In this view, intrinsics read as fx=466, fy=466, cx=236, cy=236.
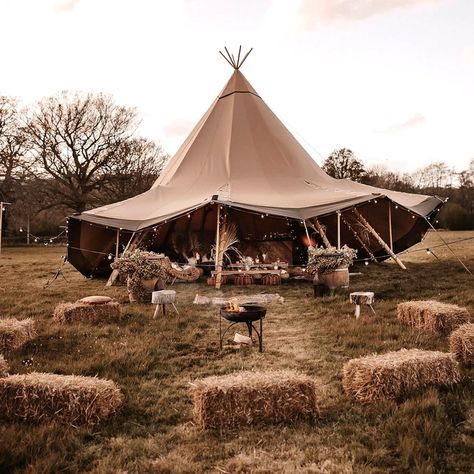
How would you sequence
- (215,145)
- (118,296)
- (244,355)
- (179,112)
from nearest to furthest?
(244,355), (118,296), (215,145), (179,112)

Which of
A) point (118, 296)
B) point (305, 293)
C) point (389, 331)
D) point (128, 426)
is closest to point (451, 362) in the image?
point (389, 331)

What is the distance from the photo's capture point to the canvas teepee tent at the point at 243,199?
11.1 meters

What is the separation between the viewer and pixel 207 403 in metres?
3.13

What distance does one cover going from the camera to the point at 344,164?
31.5 metres

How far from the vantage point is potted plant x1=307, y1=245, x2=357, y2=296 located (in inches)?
330

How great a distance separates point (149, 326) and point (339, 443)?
3613mm

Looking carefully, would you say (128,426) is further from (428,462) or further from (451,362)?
(451,362)

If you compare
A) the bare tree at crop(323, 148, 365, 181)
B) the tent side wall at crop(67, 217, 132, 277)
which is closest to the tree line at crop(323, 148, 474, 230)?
the bare tree at crop(323, 148, 365, 181)

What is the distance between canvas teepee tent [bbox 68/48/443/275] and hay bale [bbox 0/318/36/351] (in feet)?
16.9

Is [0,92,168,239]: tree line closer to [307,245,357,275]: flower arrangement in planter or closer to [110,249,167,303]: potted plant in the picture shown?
[110,249,167,303]: potted plant

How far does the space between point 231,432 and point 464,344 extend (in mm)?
2420

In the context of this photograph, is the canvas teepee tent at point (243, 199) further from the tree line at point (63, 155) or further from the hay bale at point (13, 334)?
the tree line at point (63, 155)

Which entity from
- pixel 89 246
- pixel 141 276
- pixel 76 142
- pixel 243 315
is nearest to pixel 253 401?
pixel 243 315

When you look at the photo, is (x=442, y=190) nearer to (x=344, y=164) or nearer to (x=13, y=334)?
(x=344, y=164)
